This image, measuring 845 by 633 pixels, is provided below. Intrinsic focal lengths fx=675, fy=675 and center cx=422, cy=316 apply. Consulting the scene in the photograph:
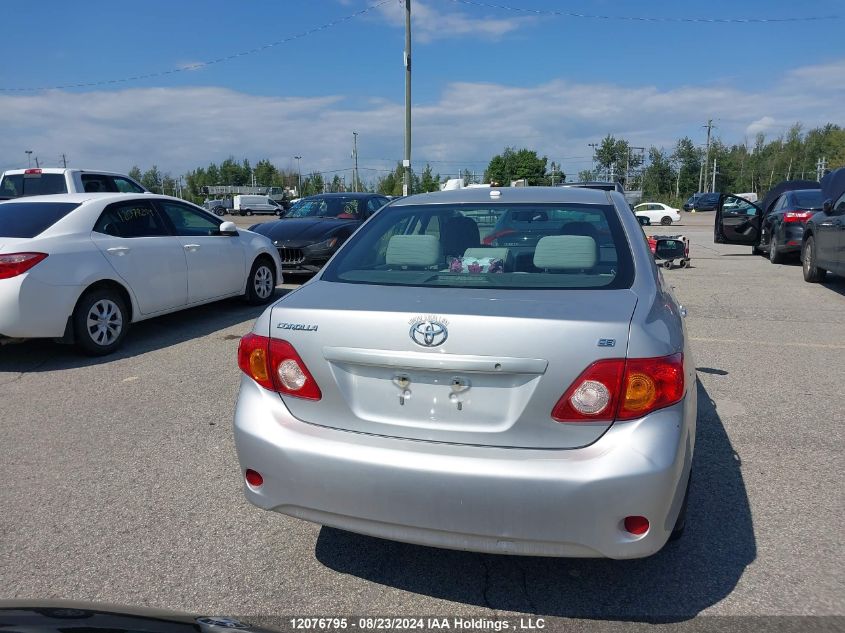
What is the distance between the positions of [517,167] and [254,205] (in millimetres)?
36397

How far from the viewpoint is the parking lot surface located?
8.72 feet

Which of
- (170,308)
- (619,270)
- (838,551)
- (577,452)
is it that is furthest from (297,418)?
(170,308)

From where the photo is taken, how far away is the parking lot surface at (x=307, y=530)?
105 inches

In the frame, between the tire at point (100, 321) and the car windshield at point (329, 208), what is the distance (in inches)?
237

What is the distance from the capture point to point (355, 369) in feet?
8.25

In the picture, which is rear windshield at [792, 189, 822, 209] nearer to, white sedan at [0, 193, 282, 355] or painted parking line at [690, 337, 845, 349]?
painted parking line at [690, 337, 845, 349]

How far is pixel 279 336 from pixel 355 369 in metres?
0.36

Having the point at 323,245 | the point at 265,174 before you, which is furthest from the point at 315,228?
the point at 265,174

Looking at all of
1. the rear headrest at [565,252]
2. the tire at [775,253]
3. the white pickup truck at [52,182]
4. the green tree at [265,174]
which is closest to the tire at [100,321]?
the rear headrest at [565,252]

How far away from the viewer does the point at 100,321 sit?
634 centimetres

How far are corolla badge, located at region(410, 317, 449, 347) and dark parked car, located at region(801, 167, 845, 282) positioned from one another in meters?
8.94

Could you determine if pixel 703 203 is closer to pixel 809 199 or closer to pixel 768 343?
pixel 809 199

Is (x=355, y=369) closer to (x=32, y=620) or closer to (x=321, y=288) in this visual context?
(x=321, y=288)

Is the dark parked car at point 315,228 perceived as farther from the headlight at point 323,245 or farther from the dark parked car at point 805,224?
the dark parked car at point 805,224
